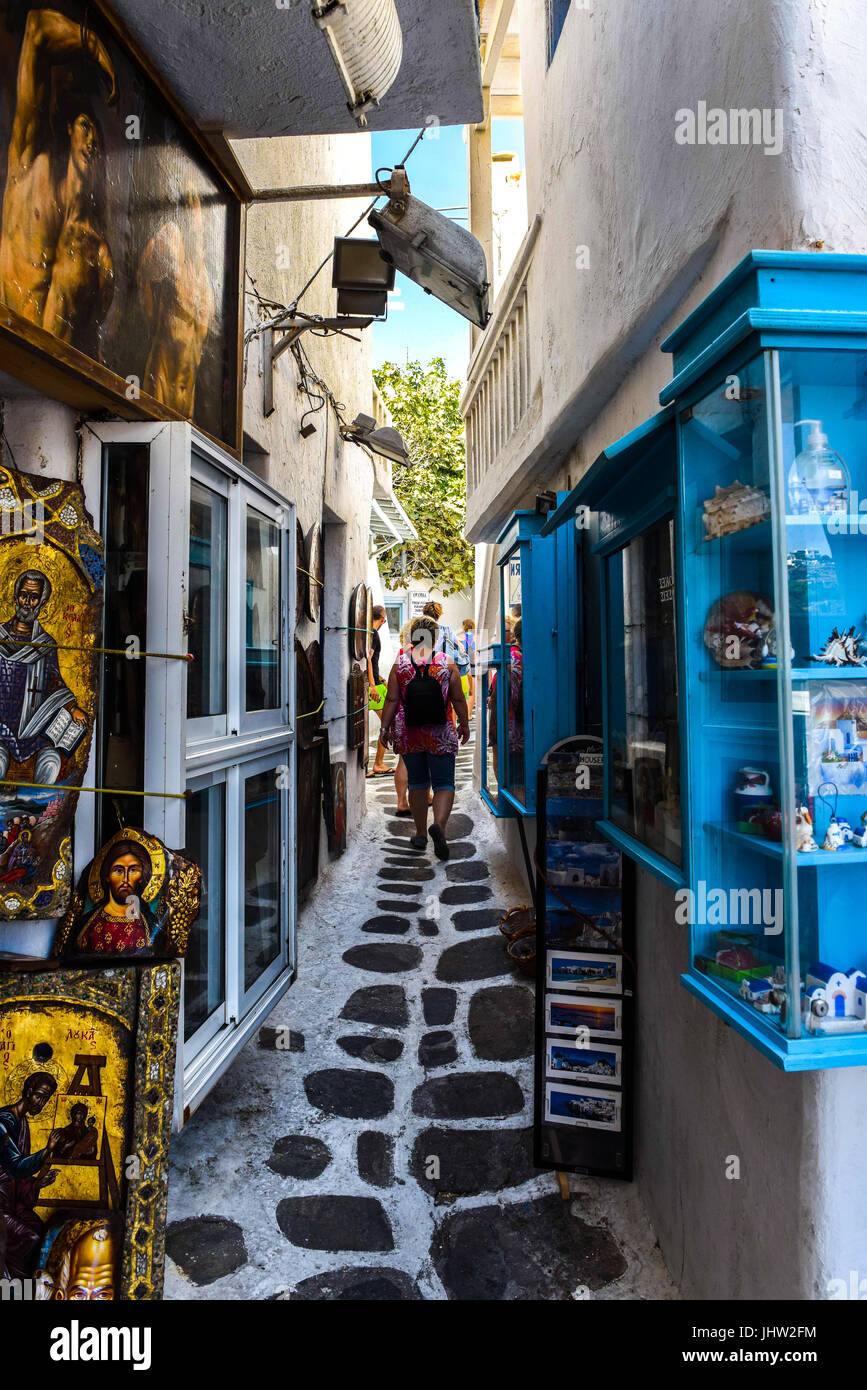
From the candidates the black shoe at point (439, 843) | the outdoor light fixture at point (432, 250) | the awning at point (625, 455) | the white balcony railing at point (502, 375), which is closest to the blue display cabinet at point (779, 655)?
the awning at point (625, 455)

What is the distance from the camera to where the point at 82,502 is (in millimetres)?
2133

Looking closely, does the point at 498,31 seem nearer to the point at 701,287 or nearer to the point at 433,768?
the point at 433,768

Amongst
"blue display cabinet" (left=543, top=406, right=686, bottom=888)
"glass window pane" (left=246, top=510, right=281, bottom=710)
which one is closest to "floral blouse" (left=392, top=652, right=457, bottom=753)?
"glass window pane" (left=246, top=510, right=281, bottom=710)

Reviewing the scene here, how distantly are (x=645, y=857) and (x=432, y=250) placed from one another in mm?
3108

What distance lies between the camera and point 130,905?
219 cm

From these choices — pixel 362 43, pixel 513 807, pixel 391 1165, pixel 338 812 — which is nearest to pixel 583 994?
pixel 391 1165

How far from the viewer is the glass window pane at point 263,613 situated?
342 cm

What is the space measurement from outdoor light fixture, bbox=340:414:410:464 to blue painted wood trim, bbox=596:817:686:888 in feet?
17.1

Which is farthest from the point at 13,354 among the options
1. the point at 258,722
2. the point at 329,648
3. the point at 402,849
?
the point at 402,849

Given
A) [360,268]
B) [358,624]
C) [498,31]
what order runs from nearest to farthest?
→ [360,268] < [498,31] < [358,624]

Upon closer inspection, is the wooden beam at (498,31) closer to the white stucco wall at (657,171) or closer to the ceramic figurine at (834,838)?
the white stucco wall at (657,171)

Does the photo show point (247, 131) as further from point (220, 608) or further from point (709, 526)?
point (709, 526)

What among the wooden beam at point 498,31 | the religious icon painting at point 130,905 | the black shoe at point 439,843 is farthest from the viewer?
the wooden beam at point 498,31

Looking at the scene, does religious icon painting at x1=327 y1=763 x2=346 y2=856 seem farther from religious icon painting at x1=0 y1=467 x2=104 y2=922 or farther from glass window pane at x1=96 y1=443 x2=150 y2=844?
religious icon painting at x1=0 y1=467 x2=104 y2=922
